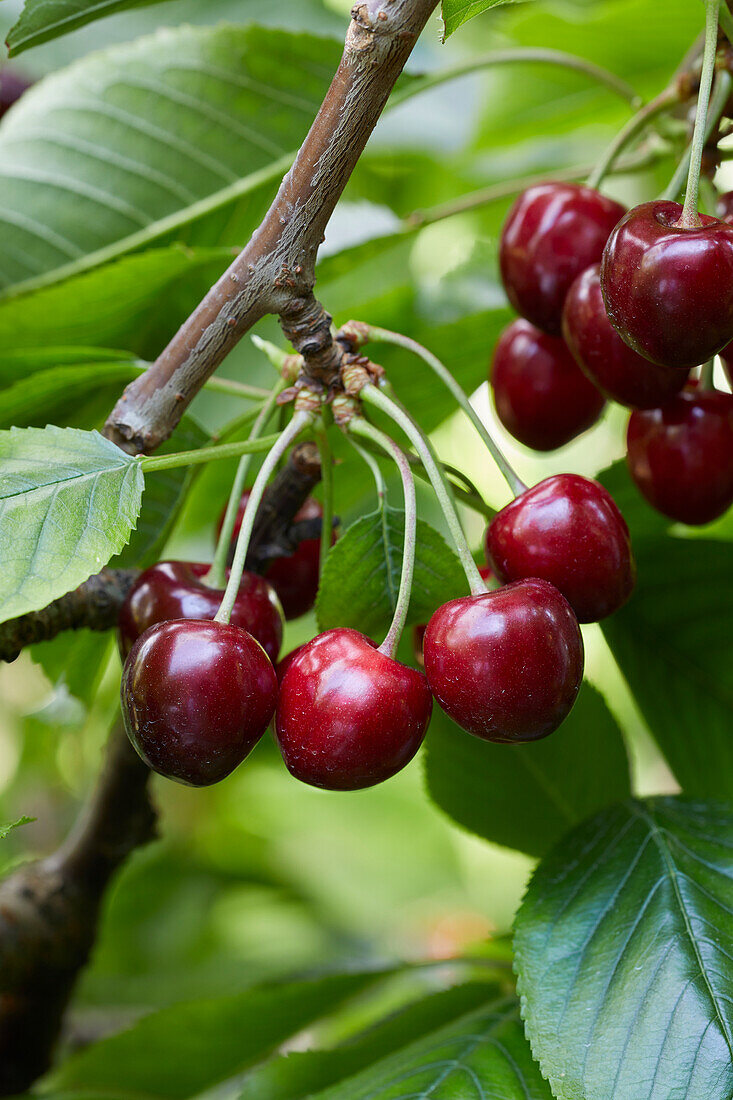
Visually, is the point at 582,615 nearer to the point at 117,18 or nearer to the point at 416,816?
the point at 117,18

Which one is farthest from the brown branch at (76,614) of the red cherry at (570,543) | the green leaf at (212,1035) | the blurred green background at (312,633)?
the green leaf at (212,1035)

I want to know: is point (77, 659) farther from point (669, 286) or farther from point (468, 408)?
point (669, 286)

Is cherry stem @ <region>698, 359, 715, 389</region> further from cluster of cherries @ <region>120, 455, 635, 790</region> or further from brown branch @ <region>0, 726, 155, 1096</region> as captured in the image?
brown branch @ <region>0, 726, 155, 1096</region>

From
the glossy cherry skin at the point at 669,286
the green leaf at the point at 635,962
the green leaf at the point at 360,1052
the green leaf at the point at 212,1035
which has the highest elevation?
the glossy cherry skin at the point at 669,286

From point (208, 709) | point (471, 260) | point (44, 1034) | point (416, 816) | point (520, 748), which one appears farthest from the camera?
point (416, 816)

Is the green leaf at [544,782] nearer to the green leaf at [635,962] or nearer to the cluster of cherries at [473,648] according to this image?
the green leaf at [635,962]

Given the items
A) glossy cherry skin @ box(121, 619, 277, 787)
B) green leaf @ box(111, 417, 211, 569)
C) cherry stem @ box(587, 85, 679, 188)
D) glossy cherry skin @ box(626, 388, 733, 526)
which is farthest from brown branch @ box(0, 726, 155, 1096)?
cherry stem @ box(587, 85, 679, 188)

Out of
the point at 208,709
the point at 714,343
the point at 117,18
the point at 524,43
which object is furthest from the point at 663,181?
the point at 208,709
